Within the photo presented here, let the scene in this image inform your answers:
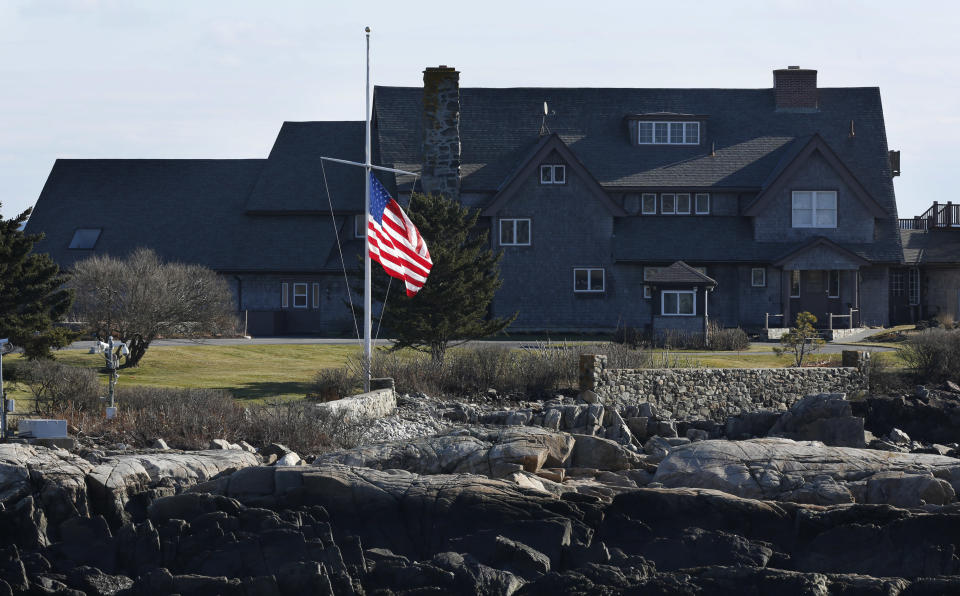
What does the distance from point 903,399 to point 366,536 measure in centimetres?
1796

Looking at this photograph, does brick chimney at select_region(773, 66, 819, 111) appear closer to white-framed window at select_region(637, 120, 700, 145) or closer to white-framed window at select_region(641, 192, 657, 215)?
white-framed window at select_region(637, 120, 700, 145)

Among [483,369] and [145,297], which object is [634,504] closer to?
[483,369]

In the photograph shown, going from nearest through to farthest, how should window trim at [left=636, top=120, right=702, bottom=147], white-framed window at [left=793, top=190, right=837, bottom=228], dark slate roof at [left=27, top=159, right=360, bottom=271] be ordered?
white-framed window at [left=793, top=190, right=837, bottom=228] < dark slate roof at [left=27, top=159, right=360, bottom=271] < window trim at [left=636, top=120, right=702, bottom=147]

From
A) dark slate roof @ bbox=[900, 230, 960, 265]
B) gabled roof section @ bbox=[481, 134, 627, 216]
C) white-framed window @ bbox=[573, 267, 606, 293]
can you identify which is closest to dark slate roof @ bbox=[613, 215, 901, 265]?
white-framed window @ bbox=[573, 267, 606, 293]

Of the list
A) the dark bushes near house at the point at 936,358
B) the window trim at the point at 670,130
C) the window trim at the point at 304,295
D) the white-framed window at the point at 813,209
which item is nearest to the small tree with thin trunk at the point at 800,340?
the dark bushes near house at the point at 936,358

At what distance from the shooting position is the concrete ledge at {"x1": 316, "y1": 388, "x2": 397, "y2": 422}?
20.2 m

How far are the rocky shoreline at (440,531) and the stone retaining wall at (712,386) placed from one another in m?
11.7

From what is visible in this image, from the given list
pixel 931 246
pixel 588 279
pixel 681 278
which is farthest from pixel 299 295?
A: pixel 931 246

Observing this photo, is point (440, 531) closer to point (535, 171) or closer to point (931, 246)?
point (535, 171)

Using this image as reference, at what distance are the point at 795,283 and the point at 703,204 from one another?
4.86 m

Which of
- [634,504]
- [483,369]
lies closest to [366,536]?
[634,504]

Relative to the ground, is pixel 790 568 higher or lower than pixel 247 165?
lower

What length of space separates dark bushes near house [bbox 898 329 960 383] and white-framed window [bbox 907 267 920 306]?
53.3 feet

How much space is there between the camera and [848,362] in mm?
30234
